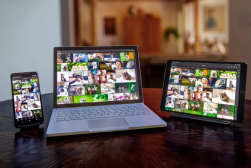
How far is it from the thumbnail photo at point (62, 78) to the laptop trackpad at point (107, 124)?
0.24 m

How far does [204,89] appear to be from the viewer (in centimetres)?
86

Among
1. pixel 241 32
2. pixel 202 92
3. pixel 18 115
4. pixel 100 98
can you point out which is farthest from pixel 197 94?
pixel 241 32

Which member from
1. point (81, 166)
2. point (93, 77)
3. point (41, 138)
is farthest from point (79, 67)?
point (81, 166)

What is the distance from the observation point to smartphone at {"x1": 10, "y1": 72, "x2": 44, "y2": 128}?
2.57ft

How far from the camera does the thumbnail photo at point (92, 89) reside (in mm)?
968

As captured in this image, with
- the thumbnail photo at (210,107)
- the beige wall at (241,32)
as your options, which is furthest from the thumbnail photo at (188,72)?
the beige wall at (241,32)

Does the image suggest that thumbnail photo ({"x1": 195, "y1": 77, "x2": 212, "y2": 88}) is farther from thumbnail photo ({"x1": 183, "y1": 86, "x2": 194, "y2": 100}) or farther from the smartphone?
the smartphone

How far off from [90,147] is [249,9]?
8.22ft

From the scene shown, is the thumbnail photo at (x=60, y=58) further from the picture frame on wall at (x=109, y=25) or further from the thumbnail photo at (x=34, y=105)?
the picture frame on wall at (x=109, y=25)

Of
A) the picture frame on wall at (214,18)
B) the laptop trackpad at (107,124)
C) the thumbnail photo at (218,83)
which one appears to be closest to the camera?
the laptop trackpad at (107,124)

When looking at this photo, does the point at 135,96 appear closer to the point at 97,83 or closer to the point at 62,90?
the point at 97,83

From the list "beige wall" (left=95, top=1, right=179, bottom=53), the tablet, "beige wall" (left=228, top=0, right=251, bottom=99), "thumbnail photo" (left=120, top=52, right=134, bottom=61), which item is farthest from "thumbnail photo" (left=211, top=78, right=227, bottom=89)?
"beige wall" (left=95, top=1, right=179, bottom=53)

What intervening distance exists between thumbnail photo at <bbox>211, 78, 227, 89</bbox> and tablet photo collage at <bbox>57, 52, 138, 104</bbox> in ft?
1.02

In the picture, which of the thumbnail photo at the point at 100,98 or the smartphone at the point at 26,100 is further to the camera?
the thumbnail photo at the point at 100,98
